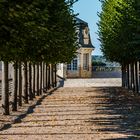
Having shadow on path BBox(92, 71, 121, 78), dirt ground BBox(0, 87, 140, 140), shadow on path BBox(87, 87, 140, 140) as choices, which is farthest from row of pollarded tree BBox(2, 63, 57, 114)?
shadow on path BBox(92, 71, 121, 78)

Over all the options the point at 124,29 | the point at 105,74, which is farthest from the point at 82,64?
the point at 124,29

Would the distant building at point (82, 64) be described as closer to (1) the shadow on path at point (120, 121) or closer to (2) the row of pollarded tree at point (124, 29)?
(2) the row of pollarded tree at point (124, 29)

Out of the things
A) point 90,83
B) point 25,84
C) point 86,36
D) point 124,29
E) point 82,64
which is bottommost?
point 90,83

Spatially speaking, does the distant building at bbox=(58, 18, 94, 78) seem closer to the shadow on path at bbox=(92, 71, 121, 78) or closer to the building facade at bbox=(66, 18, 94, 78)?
the building facade at bbox=(66, 18, 94, 78)

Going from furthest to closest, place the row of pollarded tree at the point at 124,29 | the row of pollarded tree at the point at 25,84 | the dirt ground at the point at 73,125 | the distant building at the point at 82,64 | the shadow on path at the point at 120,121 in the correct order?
the distant building at the point at 82,64 → the row of pollarded tree at the point at 124,29 → the row of pollarded tree at the point at 25,84 → the shadow on path at the point at 120,121 → the dirt ground at the point at 73,125

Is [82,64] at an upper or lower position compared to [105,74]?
upper

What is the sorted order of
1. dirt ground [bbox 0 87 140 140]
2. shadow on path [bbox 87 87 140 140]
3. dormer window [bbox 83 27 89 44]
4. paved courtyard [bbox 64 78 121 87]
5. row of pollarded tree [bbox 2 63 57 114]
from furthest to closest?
dormer window [bbox 83 27 89 44], paved courtyard [bbox 64 78 121 87], row of pollarded tree [bbox 2 63 57 114], shadow on path [bbox 87 87 140 140], dirt ground [bbox 0 87 140 140]

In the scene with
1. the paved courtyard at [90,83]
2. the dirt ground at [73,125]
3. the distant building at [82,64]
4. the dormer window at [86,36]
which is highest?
the dormer window at [86,36]

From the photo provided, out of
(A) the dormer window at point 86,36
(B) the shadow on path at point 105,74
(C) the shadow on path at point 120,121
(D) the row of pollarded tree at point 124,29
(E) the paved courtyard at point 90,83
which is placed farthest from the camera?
(A) the dormer window at point 86,36

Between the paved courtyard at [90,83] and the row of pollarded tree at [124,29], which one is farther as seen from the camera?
the paved courtyard at [90,83]

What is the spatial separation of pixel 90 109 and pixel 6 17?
1421 centimetres

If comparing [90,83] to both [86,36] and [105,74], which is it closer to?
[105,74]

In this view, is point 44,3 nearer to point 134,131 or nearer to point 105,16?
point 134,131

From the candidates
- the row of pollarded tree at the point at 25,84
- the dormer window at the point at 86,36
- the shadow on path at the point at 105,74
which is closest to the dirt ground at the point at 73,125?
the row of pollarded tree at the point at 25,84
